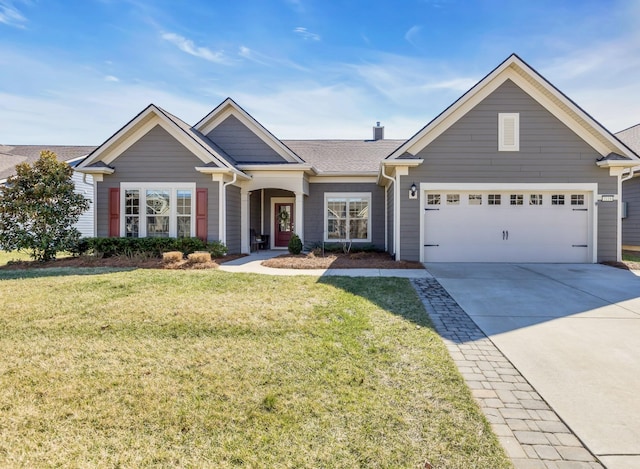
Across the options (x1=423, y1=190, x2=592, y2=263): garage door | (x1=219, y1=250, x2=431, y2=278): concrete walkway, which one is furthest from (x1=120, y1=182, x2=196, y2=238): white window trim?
(x1=423, y1=190, x2=592, y2=263): garage door

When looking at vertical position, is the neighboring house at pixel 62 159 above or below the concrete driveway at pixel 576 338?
above

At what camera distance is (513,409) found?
295 centimetres

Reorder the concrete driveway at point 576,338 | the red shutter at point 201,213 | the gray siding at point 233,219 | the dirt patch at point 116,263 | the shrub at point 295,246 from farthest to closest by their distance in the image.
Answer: the shrub at point 295,246 → the gray siding at point 233,219 → the red shutter at point 201,213 → the dirt patch at point 116,263 → the concrete driveway at point 576,338

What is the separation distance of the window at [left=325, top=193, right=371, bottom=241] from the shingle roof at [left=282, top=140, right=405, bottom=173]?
1.19 m

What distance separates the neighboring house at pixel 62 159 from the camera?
19484mm

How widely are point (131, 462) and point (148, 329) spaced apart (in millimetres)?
2750

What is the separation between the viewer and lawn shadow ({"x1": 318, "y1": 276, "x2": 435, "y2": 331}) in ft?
18.2

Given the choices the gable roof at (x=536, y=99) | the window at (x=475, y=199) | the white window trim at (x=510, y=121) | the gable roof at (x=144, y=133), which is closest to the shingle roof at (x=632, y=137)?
the gable roof at (x=536, y=99)

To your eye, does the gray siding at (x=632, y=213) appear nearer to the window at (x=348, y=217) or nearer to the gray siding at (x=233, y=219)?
the window at (x=348, y=217)

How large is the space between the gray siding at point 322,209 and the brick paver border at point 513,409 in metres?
10.2

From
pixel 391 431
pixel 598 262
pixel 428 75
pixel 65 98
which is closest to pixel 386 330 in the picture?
pixel 391 431

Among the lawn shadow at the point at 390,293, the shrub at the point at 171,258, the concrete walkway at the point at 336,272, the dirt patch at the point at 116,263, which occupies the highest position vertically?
the shrub at the point at 171,258

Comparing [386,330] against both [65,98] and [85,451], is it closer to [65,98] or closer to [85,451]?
[85,451]

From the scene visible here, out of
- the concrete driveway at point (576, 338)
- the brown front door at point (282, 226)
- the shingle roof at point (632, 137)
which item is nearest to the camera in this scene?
the concrete driveway at point (576, 338)
